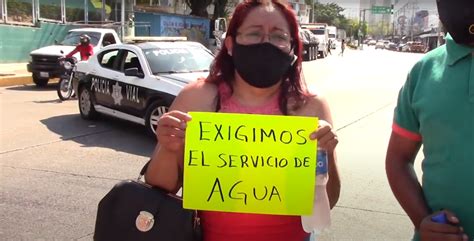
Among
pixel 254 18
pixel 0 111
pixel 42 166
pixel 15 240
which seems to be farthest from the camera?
pixel 0 111

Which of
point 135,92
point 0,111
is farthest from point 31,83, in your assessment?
point 135,92

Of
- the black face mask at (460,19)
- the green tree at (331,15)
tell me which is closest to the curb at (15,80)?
the black face mask at (460,19)

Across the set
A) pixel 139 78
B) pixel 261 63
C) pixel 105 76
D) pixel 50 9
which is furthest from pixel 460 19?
pixel 50 9

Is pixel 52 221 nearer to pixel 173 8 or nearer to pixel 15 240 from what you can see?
pixel 15 240

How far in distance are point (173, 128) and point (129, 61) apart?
296 inches

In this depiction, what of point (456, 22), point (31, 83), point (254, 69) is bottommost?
point (31, 83)

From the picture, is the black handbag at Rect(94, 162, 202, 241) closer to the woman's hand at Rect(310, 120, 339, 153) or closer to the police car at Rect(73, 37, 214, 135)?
the woman's hand at Rect(310, 120, 339, 153)

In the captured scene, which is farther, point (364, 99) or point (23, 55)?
point (23, 55)

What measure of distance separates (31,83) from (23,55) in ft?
17.8

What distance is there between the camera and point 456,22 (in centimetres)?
163

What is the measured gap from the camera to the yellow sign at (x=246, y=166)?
1.90 metres

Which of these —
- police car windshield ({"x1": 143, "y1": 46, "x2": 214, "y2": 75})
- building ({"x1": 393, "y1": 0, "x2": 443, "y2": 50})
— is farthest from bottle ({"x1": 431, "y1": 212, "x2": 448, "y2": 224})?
building ({"x1": 393, "y1": 0, "x2": 443, "y2": 50})

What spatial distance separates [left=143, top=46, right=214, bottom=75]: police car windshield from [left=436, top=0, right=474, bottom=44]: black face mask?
7155mm

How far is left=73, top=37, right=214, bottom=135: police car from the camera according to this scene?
8.16 metres
